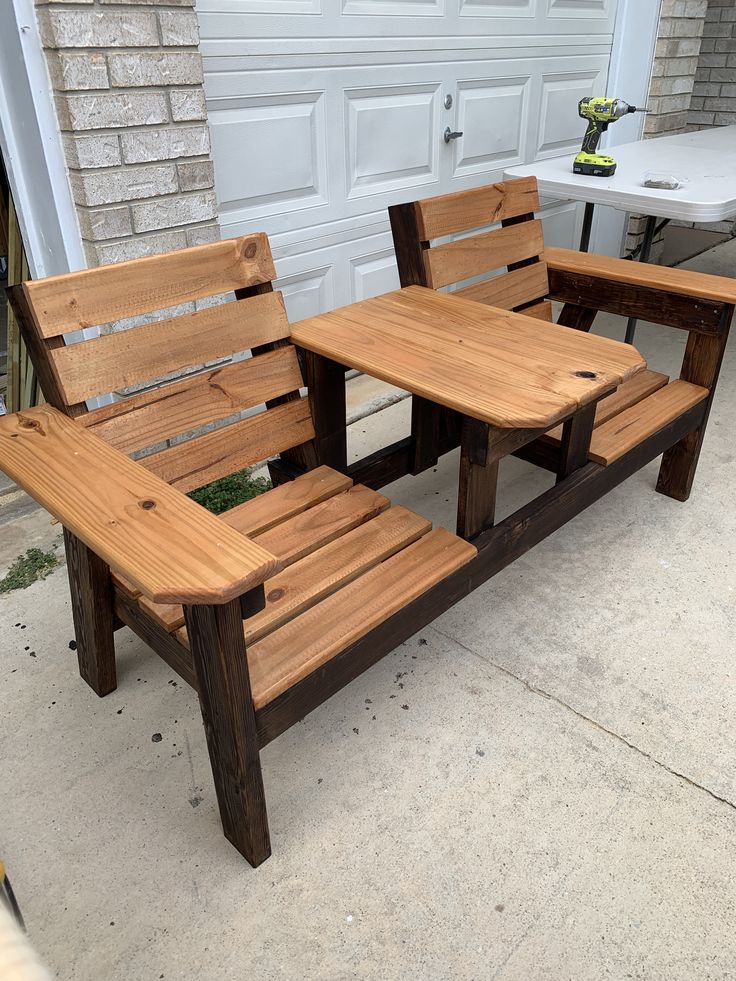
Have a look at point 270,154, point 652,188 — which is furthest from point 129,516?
point 652,188

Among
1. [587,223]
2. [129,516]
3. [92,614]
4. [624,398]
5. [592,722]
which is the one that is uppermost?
[129,516]

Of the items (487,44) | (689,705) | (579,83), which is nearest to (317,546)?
(689,705)

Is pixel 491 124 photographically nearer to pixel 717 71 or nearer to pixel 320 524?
pixel 320 524

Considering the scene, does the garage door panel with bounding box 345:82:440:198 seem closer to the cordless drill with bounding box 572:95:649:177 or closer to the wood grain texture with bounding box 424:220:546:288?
the cordless drill with bounding box 572:95:649:177

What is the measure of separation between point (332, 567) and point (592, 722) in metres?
0.72

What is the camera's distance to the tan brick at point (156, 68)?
2.13m

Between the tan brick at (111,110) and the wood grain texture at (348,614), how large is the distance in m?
1.48

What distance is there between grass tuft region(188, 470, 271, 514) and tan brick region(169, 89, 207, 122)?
1.10 meters

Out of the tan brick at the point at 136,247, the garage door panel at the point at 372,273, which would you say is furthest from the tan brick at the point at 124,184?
the garage door panel at the point at 372,273

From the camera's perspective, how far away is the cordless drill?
298 centimetres

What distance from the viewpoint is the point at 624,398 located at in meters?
2.37

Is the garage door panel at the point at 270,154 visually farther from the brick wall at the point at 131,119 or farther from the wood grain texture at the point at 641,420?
the wood grain texture at the point at 641,420

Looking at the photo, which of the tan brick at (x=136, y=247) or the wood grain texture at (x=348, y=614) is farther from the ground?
the tan brick at (x=136, y=247)

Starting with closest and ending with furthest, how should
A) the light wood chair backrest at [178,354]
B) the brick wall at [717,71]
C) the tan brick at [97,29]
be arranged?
1. the light wood chair backrest at [178,354]
2. the tan brick at [97,29]
3. the brick wall at [717,71]
